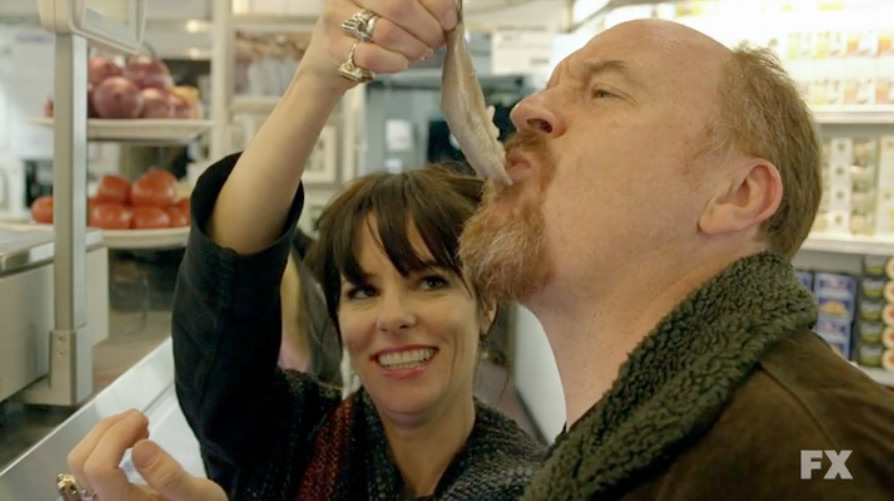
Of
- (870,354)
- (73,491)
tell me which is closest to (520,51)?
(870,354)

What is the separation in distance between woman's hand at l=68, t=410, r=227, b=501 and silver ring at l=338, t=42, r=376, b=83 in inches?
14.6

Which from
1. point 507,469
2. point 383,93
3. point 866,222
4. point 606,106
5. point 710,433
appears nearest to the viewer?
point 710,433

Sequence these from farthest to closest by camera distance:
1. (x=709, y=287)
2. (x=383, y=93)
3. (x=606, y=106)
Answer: (x=383, y=93), (x=606, y=106), (x=709, y=287)

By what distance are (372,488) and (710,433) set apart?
0.49 meters

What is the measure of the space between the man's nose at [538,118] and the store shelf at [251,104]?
95.4 inches

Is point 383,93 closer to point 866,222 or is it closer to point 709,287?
point 866,222

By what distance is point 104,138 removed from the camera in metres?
1.77

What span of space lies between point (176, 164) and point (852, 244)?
2020 millimetres

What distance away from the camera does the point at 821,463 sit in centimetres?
56

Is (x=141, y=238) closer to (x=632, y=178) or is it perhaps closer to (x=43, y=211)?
(x=43, y=211)

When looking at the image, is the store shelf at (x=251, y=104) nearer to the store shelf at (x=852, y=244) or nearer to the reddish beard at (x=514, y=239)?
the store shelf at (x=852, y=244)

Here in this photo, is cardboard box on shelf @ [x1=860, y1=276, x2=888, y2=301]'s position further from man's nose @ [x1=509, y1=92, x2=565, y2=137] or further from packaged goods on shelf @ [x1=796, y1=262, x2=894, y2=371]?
man's nose @ [x1=509, y1=92, x2=565, y2=137]

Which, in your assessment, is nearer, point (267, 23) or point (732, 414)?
point (732, 414)

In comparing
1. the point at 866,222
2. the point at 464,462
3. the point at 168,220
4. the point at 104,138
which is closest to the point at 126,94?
the point at 104,138
